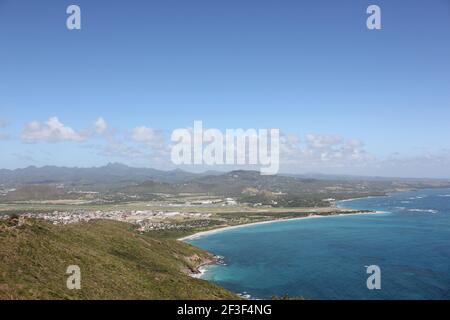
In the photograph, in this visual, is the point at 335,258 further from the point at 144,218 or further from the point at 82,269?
the point at 144,218

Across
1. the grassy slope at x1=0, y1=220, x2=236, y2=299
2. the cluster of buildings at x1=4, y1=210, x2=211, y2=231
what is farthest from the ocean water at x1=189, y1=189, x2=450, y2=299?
the cluster of buildings at x1=4, y1=210, x2=211, y2=231

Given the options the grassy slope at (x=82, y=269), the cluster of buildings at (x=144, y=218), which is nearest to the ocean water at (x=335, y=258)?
the grassy slope at (x=82, y=269)

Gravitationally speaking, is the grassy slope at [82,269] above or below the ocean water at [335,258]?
above

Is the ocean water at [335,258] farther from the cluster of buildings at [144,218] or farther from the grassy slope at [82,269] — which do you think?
the cluster of buildings at [144,218]

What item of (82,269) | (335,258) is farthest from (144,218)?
(82,269)

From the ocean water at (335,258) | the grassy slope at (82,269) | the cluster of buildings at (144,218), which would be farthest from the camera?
the cluster of buildings at (144,218)
